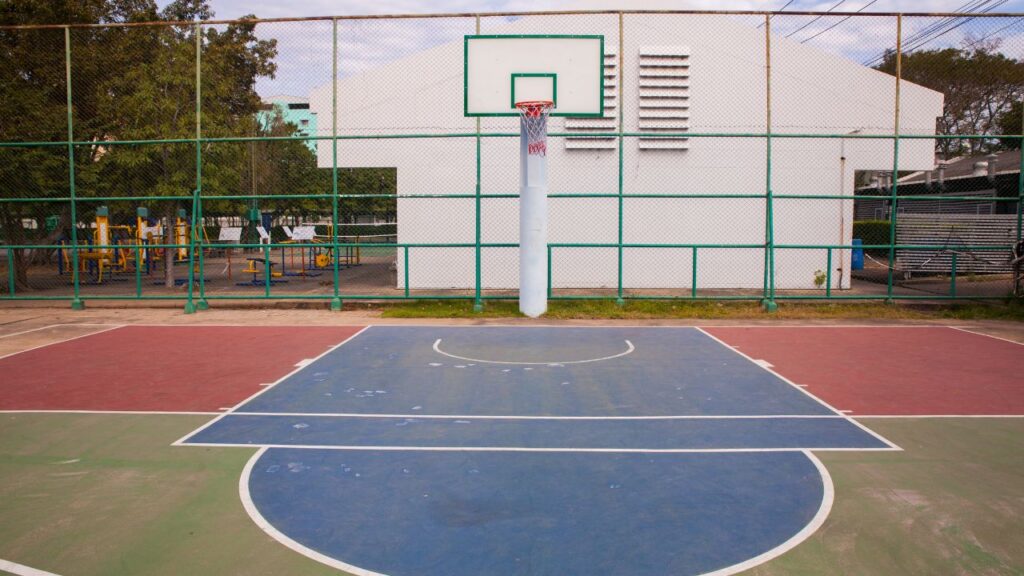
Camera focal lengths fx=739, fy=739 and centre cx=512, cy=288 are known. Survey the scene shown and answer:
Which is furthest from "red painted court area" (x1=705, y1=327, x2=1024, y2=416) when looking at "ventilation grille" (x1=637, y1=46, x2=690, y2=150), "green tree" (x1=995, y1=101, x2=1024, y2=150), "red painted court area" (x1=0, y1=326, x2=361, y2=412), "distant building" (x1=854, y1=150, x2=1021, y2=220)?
"green tree" (x1=995, y1=101, x2=1024, y2=150)

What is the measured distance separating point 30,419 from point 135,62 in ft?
41.9

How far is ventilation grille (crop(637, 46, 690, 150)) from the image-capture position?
53.6ft

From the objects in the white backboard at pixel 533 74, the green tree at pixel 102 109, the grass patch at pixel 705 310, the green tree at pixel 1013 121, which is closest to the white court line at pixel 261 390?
the grass patch at pixel 705 310

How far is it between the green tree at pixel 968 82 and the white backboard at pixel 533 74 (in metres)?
7.54

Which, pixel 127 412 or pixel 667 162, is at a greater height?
pixel 667 162

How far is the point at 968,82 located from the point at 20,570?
35.6m

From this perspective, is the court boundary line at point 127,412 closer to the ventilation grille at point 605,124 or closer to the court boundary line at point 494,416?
the court boundary line at point 494,416

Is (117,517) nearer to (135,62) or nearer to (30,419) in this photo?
(30,419)

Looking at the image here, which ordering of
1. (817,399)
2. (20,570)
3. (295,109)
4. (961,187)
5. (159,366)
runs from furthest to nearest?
1. (295,109)
2. (961,187)
3. (159,366)
4. (817,399)
5. (20,570)

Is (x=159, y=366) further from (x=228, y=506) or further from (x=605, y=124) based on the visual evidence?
(x=605, y=124)

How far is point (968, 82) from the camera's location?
30.5 metres

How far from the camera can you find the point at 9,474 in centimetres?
525

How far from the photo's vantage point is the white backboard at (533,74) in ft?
43.4

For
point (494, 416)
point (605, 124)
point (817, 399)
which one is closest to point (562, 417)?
point (494, 416)
